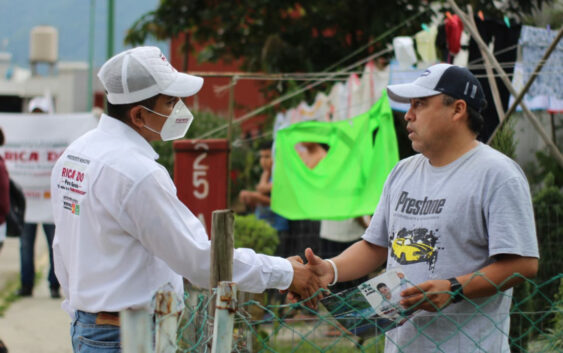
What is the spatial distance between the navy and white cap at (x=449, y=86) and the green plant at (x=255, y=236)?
415cm

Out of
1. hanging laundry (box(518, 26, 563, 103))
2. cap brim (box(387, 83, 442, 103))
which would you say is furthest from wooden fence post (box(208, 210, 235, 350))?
hanging laundry (box(518, 26, 563, 103))

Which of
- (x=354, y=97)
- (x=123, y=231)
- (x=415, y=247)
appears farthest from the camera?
(x=354, y=97)

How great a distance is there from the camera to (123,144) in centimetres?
299

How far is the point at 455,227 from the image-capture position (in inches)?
119

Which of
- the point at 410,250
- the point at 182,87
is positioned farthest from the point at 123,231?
the point at 410,250

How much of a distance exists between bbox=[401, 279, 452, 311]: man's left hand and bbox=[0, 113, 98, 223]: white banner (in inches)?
A: 293

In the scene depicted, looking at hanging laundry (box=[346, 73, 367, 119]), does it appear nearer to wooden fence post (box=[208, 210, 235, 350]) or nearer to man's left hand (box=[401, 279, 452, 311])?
man's left hand (box=[401, 279, 452, 311])

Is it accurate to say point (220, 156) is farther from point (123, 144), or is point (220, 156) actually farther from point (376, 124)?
point (123, 144)

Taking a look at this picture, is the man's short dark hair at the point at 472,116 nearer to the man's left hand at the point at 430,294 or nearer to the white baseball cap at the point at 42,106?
the man's left hand at the point at 430,294

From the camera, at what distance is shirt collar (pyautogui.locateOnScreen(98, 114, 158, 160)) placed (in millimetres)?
3051

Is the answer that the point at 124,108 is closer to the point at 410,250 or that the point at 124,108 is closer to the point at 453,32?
the point at 410,250

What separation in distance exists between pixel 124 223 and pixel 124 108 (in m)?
0.47

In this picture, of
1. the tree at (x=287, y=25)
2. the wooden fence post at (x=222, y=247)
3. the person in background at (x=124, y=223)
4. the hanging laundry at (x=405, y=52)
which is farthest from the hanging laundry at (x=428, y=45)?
the wooden fence post at (x=222, y=247)

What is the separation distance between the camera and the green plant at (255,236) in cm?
727
